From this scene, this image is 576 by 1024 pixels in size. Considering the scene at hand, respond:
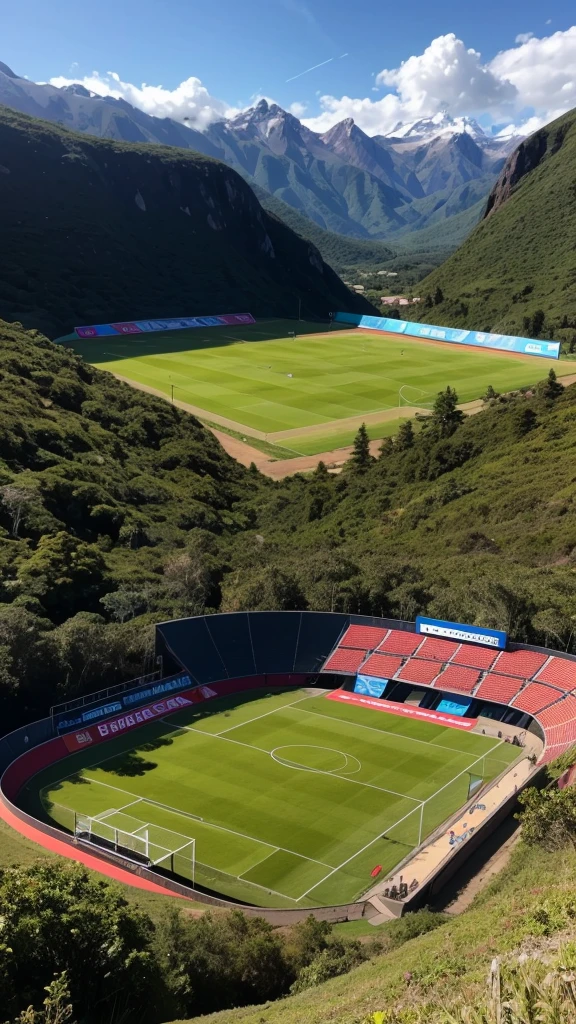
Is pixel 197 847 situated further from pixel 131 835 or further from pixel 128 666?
pixel 128 666

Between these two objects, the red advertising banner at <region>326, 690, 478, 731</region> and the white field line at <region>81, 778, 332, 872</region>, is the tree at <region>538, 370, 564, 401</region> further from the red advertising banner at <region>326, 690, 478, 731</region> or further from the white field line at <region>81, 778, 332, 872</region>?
the white field line at <region>81, 778, 332, 872</region>

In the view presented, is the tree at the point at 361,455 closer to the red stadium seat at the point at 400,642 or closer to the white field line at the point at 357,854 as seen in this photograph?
the red stadium seat at the point at 400,642

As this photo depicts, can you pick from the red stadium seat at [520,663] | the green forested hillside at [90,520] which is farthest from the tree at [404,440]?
the red stadium seat at [520,663]

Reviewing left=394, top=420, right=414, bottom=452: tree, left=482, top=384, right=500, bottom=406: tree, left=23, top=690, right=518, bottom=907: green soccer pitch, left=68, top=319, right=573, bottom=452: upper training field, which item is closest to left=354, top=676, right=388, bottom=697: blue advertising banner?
left=23, top=690, right=518, bottom=907: green soccer pitch

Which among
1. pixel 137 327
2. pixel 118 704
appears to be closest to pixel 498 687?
pixel 118 704

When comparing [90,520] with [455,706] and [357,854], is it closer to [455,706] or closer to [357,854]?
[455,706]
